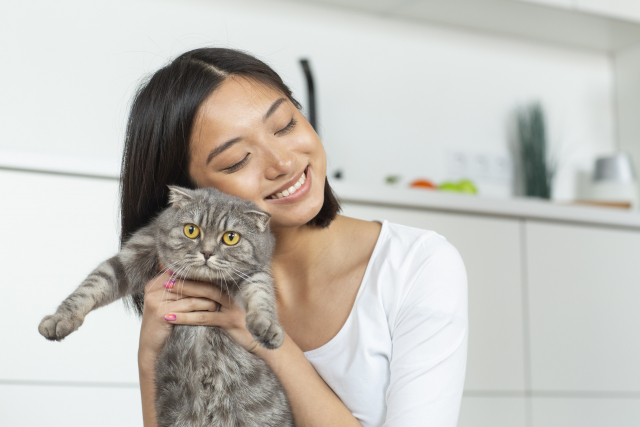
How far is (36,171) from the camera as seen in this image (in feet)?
5.45

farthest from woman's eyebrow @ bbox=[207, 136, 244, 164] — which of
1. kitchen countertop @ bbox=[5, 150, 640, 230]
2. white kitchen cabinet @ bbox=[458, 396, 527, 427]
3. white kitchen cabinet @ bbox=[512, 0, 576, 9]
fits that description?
white kitchen cabinet @ bbox=[512, 0, 576, 9]

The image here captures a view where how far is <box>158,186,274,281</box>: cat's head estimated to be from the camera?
1.00m

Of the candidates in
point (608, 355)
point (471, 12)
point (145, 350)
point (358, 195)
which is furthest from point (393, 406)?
point (471, 12)

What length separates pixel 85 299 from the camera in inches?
38.6

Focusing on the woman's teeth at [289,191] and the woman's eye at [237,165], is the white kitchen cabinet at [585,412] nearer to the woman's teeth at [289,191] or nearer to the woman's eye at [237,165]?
the woman's teeth at [289,191]

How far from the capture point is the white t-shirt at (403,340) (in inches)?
41.3

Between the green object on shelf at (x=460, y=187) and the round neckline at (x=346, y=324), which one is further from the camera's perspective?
the green object on shelf at (x=460, y=187)

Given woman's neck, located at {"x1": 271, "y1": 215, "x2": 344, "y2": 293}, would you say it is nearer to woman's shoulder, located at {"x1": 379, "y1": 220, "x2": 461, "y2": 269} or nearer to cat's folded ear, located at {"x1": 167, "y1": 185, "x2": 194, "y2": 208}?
woman's shoulder, located at {"x1": 379, "y1": 220, "x2": 461, "y2": 269}

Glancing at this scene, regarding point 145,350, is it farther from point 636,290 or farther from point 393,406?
point 636,290

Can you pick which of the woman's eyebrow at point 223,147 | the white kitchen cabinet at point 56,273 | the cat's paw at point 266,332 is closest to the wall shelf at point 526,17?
the white kitchen cabinet at point 56,273

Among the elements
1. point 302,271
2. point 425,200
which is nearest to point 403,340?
point 302,271

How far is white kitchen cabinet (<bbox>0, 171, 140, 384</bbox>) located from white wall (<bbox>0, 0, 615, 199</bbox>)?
34 cm

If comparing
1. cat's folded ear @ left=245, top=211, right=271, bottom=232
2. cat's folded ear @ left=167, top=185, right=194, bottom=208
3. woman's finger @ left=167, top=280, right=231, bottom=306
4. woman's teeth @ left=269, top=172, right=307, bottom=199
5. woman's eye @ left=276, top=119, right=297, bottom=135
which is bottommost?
woman's finger @ left=167, top=280, right=231, bottom=306

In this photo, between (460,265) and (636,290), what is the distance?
58.9 inches
